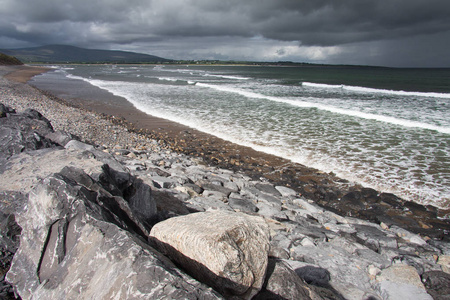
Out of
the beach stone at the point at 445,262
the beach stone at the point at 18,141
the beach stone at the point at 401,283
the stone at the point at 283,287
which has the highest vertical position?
the beach stone at the point at 18,141

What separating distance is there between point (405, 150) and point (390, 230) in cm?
642

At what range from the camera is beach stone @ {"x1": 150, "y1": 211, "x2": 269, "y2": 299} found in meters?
2.33

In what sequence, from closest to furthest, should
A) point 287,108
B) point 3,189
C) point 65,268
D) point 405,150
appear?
point 65,268 → point 3,189 → point 405,150 → point 287,108

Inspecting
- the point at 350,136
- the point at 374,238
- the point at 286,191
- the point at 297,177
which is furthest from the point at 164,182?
the point at 350,136

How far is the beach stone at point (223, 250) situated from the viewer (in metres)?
2.33

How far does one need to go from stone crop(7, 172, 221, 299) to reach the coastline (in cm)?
546

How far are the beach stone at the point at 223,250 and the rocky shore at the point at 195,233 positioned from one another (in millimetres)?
11

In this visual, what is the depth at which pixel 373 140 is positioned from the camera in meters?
12.1

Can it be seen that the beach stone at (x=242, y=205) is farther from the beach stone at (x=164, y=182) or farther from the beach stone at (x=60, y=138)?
the beach stone at (x=60, y=138)

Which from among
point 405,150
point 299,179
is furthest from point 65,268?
point 405,150

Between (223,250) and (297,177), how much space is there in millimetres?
6239

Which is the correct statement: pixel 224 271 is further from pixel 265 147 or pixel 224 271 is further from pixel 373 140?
pixel 373 140

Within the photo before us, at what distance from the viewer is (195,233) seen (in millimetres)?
2564

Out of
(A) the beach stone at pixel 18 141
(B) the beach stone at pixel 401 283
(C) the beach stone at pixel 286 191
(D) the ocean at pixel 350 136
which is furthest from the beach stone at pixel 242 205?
(A) the beach stone at pixel 18 141
